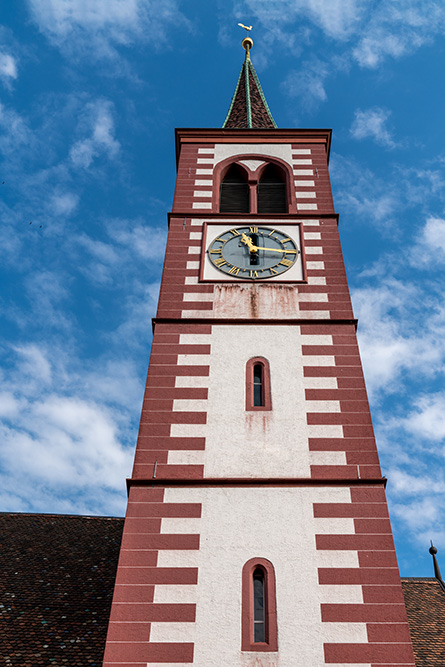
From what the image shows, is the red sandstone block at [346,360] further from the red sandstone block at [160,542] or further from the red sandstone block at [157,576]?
the red sandstone block at [157,576]

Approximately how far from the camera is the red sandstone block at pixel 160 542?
12.1 meters

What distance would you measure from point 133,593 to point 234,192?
495 inches

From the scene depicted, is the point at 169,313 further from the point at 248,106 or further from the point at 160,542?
the point at 248,106

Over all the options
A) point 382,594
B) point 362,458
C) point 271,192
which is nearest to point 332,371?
point 362,458

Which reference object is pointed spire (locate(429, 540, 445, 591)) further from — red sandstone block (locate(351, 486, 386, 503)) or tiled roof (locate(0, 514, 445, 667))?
red sandstone block (locate(351, 486, 386, 503))

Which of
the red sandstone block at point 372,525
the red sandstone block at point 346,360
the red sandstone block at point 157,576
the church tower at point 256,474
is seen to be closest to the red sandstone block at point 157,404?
the church tower at point 256,474

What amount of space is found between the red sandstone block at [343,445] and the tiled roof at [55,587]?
538cm

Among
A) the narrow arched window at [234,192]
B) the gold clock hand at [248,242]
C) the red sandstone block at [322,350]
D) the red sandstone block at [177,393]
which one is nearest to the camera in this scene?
the red sandstone block at [177,393]

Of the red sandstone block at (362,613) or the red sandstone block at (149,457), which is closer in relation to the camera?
the red sandstone block at (362,613)

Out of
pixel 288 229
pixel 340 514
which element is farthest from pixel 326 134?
pixel 340 514

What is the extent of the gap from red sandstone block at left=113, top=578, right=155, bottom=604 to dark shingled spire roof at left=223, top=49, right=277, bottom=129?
58.6ft

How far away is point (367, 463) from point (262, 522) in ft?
7.42

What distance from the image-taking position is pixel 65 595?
15.7 metres

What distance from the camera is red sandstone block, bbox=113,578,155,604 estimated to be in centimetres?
1143
